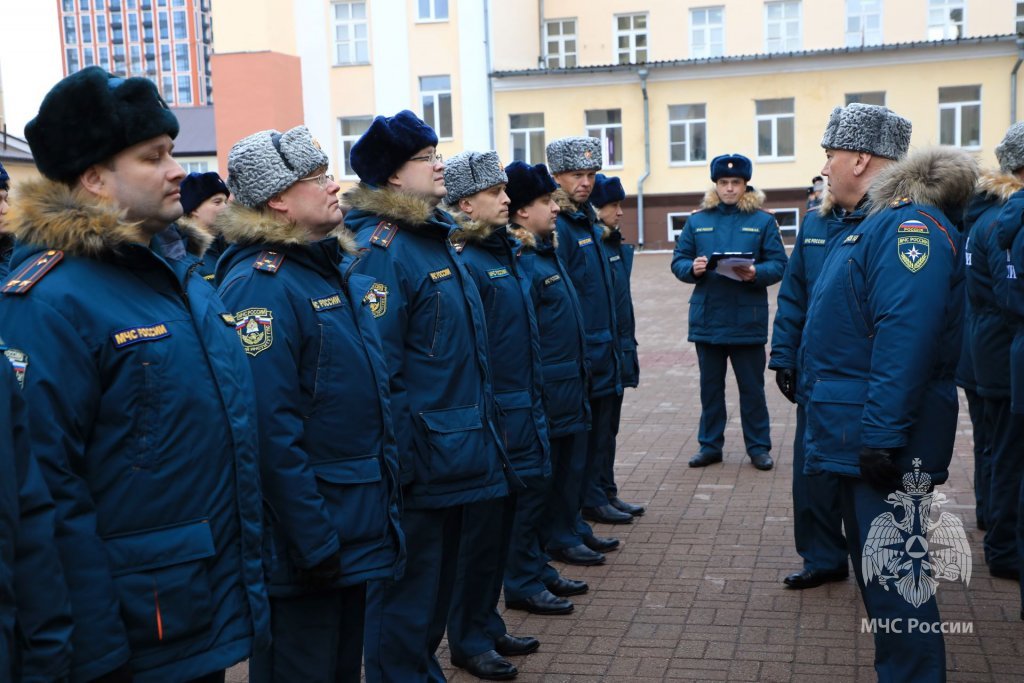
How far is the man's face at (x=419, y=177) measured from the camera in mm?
4207

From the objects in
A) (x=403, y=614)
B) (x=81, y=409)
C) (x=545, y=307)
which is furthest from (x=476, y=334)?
(x=81, y=409)

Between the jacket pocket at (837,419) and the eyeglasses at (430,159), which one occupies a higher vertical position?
the eyeglasses at (430,159)

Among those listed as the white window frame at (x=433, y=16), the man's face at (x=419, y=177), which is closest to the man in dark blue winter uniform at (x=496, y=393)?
the man's face at (x=419, y=177)

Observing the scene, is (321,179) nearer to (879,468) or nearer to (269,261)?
(269,261)

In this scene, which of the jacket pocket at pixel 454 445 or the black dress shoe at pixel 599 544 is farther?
the black dress shoe at pixel 599 544

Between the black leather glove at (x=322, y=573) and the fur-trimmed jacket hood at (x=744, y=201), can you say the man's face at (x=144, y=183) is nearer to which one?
the black leather glove at (x=322, y=573)

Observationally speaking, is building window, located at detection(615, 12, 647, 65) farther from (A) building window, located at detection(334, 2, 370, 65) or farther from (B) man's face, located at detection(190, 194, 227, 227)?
(B) man's face, located at detection(190, 194, 227, 227)

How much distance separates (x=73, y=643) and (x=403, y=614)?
1.79m

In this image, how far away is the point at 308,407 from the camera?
322 centimetres

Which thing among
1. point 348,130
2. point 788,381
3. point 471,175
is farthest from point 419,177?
point 348,130

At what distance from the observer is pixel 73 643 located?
7.53 feet

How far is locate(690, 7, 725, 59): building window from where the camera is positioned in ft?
112

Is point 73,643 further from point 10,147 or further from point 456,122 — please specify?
point 456,122

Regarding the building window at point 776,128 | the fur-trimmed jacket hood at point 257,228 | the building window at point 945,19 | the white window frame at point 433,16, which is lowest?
the fur-trimmed jacket hood at point 257,228
